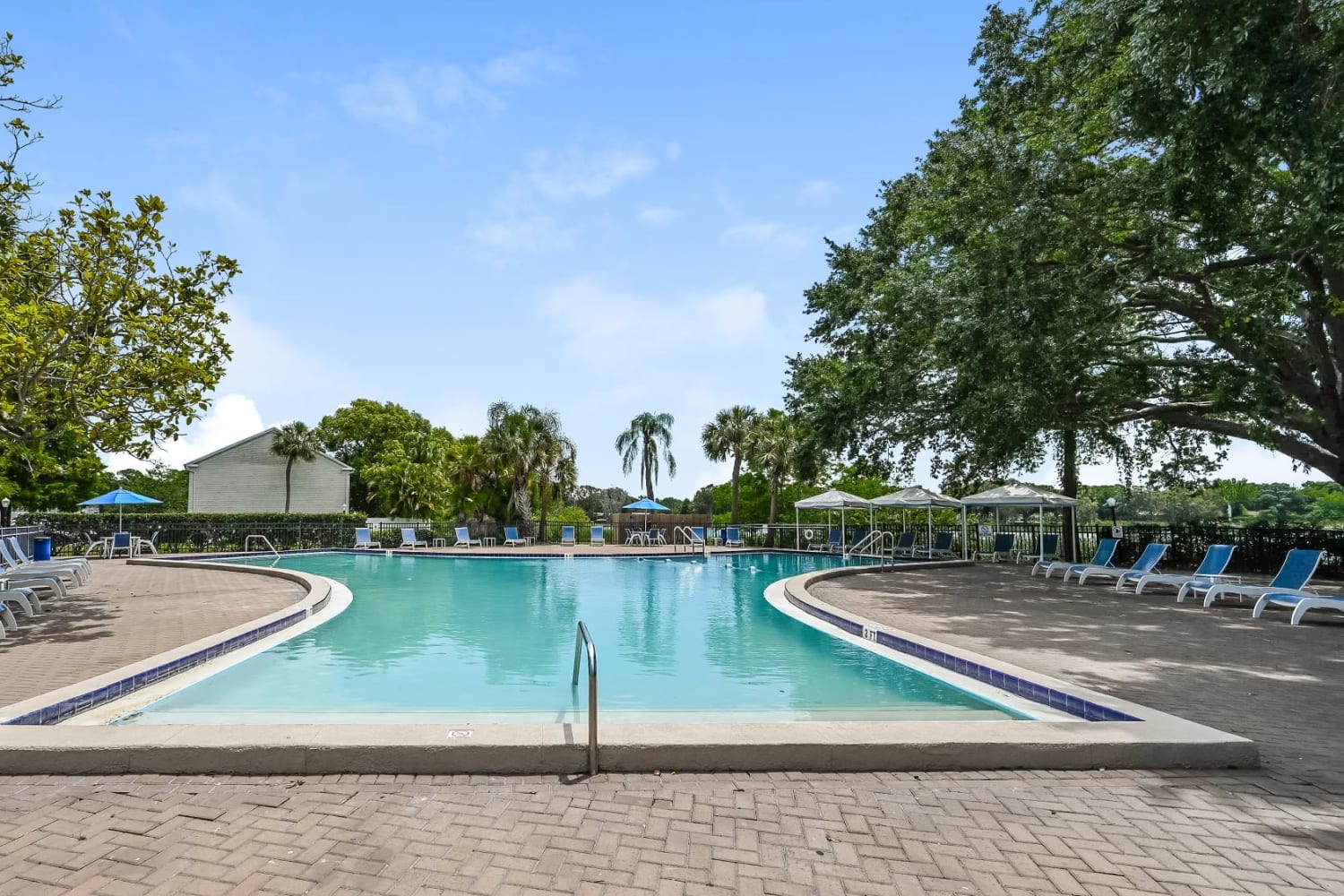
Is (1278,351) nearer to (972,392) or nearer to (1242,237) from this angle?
(1242,237)

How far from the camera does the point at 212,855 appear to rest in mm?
2705

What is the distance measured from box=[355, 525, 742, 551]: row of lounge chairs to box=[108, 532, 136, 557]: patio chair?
20.8 feet

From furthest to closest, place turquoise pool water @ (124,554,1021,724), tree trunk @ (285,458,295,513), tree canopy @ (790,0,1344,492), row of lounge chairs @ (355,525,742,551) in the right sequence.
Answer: tree trunk @ (285,458,295,513)
row of lounge chairs @ (355,525,742,551)
tree canopy @ (790,0,1344,492)
turquoise pool water @ (124,554,1021,724)

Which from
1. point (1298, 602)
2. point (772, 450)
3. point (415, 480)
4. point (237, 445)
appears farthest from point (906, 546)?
point (237, 445)

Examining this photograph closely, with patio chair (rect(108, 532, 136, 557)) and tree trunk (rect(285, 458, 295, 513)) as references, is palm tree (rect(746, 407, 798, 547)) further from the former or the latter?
tree trunk (rect(285, 458, 295, 513))

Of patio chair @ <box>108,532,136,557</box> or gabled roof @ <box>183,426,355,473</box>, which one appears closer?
patio chair @ <box>108,532,136,557</box>

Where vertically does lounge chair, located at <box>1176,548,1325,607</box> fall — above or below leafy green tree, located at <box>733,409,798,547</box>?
below

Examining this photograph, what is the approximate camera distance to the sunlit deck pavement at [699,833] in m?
2.54

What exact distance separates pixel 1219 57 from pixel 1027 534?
60.1 feet

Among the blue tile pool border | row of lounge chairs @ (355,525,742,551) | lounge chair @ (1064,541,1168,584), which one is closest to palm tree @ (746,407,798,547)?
row of lounge chairs @ (355,525,742,551)

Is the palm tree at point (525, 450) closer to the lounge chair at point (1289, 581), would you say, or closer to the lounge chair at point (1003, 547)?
the lounge chair at point (1003, 547)

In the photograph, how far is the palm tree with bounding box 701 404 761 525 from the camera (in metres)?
33.0

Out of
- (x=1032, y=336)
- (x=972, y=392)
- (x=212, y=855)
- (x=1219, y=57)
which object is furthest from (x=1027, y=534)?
(x=212, y=855)

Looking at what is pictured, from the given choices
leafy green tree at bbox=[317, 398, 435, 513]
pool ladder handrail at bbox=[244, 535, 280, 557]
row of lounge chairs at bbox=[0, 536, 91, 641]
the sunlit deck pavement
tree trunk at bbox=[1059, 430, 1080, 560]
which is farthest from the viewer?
leafy green tree at bbox=[317, 398, 435, 513]
